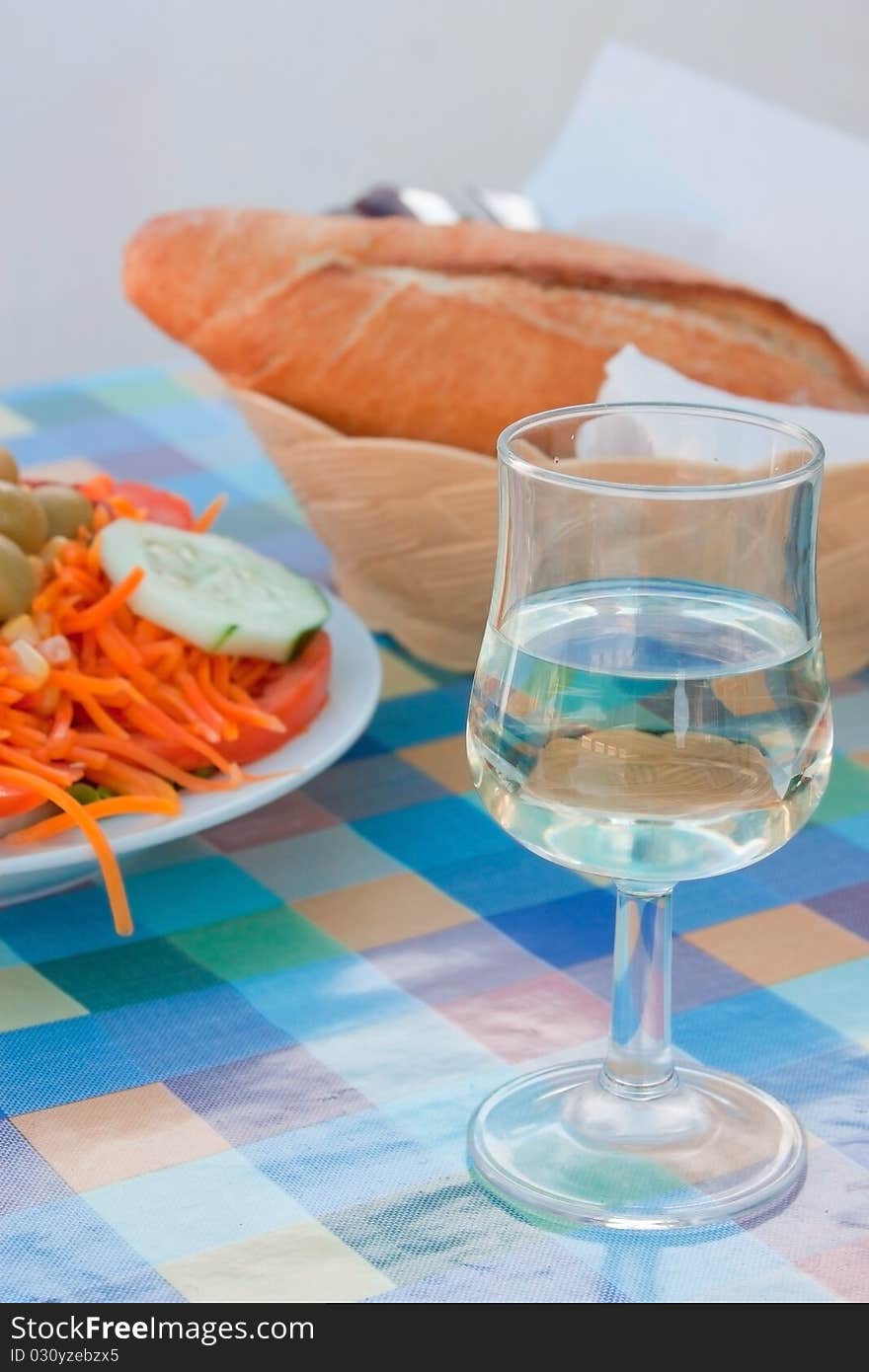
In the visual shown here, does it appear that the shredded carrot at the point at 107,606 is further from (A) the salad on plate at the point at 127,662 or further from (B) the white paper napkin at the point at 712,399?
(B) the white paper napkin at the point at 712,399

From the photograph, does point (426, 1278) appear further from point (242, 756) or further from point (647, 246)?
point (647, 246)

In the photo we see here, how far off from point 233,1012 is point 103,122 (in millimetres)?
3466

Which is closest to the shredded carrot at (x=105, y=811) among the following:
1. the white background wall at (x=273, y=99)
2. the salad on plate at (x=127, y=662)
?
the salad on plate at (x=127, y=662)

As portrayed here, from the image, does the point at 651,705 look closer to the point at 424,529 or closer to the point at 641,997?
the point at 641,997

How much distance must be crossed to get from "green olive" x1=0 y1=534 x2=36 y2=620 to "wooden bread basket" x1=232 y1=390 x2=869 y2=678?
267 mm

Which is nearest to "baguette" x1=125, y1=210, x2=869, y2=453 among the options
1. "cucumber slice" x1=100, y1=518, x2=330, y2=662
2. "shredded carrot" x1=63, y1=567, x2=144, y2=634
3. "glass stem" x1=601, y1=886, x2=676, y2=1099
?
"cucumber slice" x1=100, y1=518, x2=330, y2=662

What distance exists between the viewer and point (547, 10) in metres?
4.22

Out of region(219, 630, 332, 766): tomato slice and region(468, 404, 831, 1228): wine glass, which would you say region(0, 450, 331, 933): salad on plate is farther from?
region(468, 404, 831, 1228): wine glass

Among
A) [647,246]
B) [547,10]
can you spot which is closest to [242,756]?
[647,246]

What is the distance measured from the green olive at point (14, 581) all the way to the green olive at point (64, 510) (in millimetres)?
89

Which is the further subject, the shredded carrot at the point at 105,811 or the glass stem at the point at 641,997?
the shredded carrot at the point at 105,811
